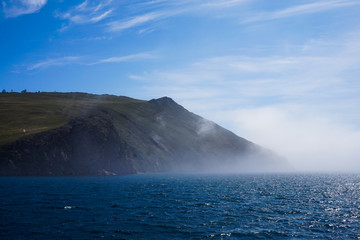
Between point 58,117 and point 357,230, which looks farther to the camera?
point 58,117

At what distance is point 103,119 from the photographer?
6344 inches

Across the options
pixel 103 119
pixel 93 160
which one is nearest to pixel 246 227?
pixel 93 160

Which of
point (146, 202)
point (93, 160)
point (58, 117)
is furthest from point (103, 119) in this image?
point (146, 202)

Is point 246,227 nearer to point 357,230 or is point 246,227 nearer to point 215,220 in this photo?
point 215,220

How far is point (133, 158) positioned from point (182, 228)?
485ft

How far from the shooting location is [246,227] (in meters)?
37.5

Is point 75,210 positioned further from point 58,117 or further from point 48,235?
point 58,117

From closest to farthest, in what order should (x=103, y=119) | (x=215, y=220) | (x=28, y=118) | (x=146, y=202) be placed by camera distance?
(x=215, y=220), (x=146, y=202), (x=103, y=119), (x=28, y=118)

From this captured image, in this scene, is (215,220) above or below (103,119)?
below

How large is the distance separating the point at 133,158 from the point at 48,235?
15037 centimetres

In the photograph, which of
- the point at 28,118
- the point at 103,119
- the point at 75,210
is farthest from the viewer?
the point at 28,118

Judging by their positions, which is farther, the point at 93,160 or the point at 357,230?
the point at 93,160

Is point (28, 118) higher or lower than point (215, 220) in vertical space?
higher

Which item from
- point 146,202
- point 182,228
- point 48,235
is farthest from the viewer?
point 146,202
